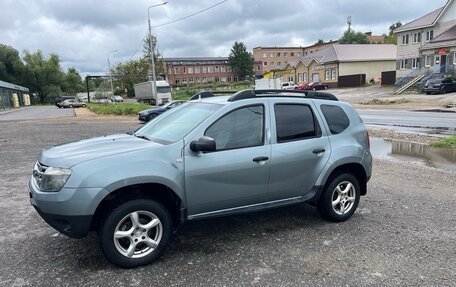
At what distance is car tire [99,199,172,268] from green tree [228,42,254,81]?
109508 millimetres

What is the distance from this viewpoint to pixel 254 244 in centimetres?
421

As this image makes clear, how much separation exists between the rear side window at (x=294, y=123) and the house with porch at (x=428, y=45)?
44.4 meters

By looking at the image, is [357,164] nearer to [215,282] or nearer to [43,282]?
[215,282]

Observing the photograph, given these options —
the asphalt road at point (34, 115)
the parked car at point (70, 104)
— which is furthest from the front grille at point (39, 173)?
the parked car at point (70, 104)

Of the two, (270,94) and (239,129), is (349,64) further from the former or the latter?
(239,129)

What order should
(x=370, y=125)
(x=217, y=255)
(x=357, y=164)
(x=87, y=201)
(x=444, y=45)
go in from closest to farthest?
(x=87, y=201), (x=217, y=255), (x=357, y=164), (x=370, y=125), (x=444, y=45)

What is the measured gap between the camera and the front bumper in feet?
11.1

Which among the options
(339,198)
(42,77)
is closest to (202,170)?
(339,198)

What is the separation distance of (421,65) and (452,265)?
4884cm

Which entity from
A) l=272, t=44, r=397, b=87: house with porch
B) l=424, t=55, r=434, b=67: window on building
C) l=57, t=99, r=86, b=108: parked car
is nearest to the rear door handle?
l=424, t=55, r=434, b=67: window on building

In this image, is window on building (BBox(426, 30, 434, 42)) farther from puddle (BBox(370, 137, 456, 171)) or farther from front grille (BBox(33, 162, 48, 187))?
front grille (BBox(33, 162, 48, 187))

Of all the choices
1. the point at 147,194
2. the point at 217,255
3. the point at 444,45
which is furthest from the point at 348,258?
the point at 444,45

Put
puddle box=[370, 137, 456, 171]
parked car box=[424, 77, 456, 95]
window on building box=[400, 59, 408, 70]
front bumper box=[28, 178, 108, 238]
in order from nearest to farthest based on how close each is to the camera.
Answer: front bumper box=[28, 178, 108, 238] → puddle box=[370, 137, 456, 171] → parked car box=[424, 77, 456, 95] → window on building box=[400, 59, 408, 70]

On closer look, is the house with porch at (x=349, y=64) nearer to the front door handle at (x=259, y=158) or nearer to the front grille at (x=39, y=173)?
the front door handle at (x=259, y=158)
